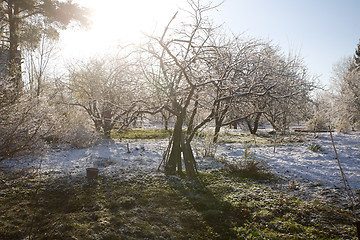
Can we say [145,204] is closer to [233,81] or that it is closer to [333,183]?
[233,81]

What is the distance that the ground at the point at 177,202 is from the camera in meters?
3.95

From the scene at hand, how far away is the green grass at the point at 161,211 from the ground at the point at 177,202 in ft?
0.05

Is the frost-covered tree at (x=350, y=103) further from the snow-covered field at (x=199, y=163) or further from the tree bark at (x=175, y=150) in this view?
the tree bark at (x=175, y=150)

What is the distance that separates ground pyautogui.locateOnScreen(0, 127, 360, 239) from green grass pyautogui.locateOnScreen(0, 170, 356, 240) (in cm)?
2

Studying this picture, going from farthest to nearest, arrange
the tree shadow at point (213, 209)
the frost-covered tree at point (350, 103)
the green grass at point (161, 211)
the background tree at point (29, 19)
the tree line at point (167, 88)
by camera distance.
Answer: the frost-covered tree at point (350, 103) < the background tree at point (29, 19) < the tree line at point (167, 88) < the tree shadow at point (213, 209) < the green grass at point (161, 211)

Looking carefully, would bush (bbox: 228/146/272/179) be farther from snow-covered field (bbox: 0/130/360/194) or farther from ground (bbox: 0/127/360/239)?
snow-covered field (bbox: 0/130/360/194)

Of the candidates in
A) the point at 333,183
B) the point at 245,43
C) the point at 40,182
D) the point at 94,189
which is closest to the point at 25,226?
the point at 94,189

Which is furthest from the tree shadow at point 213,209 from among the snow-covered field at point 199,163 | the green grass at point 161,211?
the snow-covered field at point 199,163

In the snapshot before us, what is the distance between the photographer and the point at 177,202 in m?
5.25

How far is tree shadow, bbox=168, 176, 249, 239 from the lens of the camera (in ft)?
Answer: 13.6

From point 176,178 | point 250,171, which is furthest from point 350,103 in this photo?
point 176,178

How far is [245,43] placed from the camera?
8250mm

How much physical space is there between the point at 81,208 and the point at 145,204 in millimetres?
1298

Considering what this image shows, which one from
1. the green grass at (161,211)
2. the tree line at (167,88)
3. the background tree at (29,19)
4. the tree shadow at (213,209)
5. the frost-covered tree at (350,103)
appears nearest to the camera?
the green grass at (161,211)
